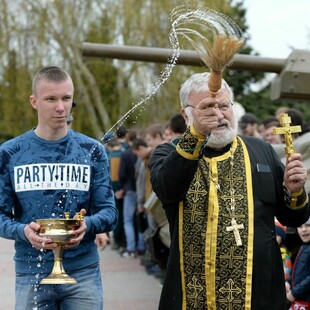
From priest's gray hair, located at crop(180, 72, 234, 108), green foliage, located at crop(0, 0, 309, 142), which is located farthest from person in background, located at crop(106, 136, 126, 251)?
priest's gray hair, located at crop(180, 72, 234, 108)

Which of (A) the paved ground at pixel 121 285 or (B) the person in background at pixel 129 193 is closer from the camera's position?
(A) the paved ground at pixel 121 285

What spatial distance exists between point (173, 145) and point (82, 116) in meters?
21.7

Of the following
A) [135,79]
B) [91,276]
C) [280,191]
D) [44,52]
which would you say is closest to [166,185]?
[280,191]

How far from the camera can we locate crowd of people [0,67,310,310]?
356 centimetres

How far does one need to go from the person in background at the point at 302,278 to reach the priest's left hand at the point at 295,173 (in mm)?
2427

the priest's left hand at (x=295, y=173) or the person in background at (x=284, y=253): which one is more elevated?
the priest's left hand at (x=295, y=173)

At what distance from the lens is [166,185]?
3.51 m

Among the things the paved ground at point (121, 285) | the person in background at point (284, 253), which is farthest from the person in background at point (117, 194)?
the person in background at point (284, 253)

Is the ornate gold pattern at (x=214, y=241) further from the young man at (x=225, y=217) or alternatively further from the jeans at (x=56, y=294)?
the jeans at (x=56, y=294)

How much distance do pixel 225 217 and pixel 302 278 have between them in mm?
2622

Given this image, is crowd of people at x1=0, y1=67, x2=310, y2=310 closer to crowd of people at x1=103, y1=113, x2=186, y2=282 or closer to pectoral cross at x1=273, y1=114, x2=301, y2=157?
pectoral cross at x1=273, y1=114, x2=301, y2=157

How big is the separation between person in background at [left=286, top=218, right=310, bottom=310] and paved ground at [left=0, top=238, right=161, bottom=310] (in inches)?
111

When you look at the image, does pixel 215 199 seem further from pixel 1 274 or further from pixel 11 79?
pixel 11 79

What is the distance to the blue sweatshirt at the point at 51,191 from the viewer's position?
4117mm
